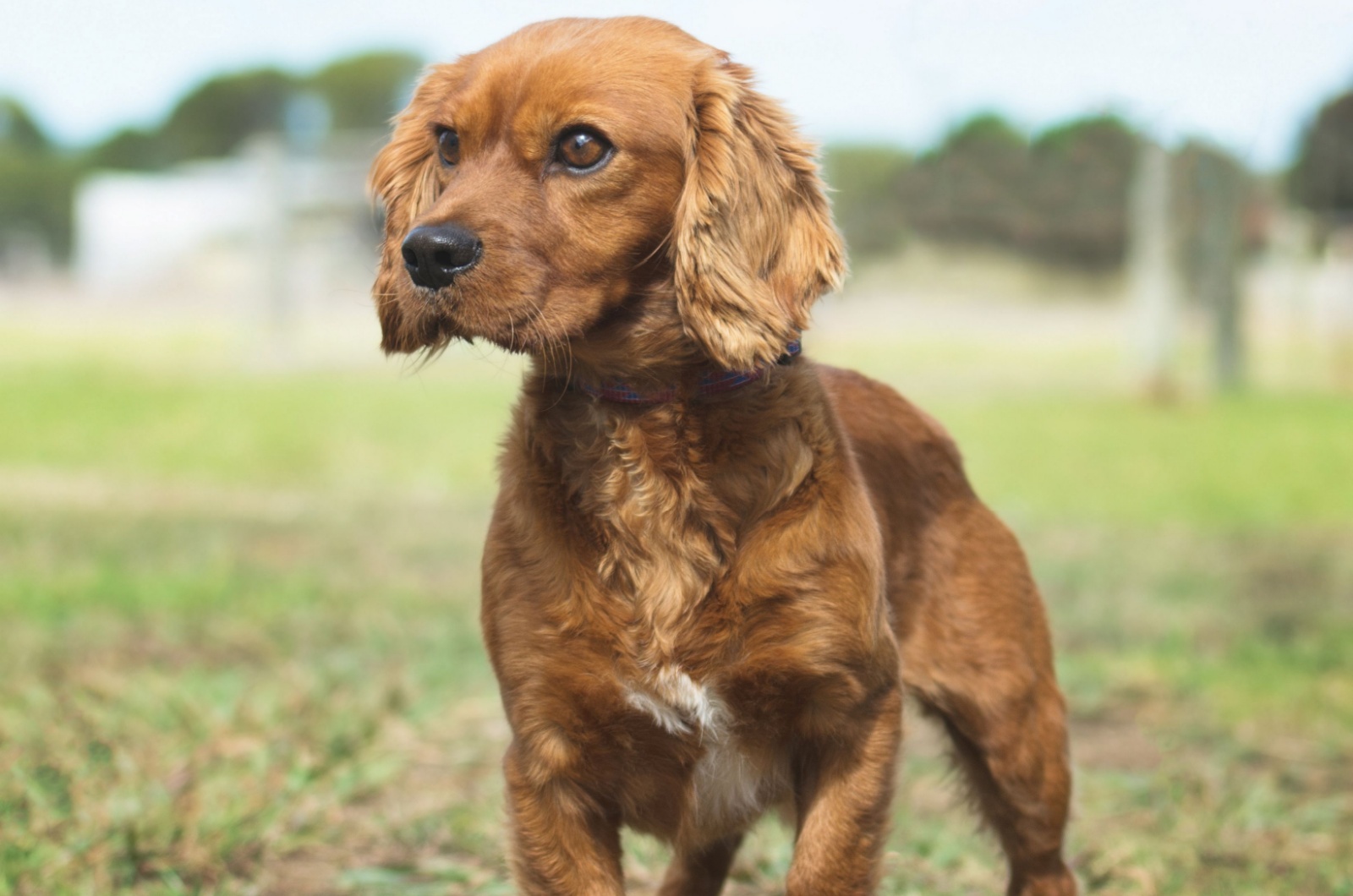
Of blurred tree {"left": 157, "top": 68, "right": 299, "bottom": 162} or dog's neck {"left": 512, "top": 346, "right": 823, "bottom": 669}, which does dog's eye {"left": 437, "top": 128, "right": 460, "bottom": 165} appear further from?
blurred tree {"left": 157, "top": 68, "right": 299, "bottom": 162}

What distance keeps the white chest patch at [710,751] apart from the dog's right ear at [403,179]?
0.79 metres

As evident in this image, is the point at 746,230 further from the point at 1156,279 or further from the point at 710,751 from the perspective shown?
the point at 1156,279

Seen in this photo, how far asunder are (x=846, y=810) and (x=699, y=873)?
784 millimetres

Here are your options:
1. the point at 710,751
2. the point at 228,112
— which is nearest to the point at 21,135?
the point at 228,112

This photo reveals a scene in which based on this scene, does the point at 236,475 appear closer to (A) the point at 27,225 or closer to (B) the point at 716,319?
(B) the point at 716,319

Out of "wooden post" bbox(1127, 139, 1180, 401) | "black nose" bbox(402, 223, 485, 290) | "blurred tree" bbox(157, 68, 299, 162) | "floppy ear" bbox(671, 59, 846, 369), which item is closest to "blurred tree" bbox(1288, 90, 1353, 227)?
"wooden post" bbox(1127, 139, 1180, 401)

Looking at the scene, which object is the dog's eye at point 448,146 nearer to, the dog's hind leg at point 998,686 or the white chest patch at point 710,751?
the white chest patch at point 710,751

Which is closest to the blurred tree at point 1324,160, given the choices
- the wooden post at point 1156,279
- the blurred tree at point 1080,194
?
the blurred tree at point 1080,194

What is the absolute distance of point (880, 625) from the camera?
267cm

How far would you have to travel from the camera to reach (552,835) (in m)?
2.67

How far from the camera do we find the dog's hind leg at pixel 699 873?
335cm

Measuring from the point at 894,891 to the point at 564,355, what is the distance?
175cm

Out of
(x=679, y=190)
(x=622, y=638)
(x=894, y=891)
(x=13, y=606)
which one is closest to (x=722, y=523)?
(x=622, y=638)

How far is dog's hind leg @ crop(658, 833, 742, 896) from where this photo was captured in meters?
3.35
